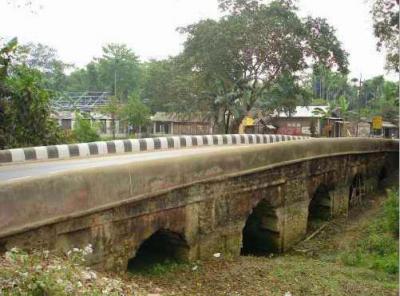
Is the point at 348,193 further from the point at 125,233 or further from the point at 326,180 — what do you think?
the point at 125,233

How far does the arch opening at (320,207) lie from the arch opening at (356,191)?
1.63 meters

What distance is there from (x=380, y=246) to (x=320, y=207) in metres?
3.73

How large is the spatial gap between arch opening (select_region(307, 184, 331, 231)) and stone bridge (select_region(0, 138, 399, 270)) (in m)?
0.03

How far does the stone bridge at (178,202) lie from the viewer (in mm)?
5637

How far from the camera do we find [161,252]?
8.66 metres

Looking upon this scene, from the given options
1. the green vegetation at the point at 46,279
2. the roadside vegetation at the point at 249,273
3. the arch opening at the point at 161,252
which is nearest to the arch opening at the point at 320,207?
the roadside vegetation at the point at 249,273

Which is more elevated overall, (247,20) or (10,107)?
(247,20)

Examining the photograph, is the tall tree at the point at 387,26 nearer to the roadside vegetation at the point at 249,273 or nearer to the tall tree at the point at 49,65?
the roadside vegetation at the point at 249,273

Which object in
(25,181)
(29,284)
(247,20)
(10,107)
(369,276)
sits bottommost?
(369,276)

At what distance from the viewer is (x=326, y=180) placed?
13070 millimetres

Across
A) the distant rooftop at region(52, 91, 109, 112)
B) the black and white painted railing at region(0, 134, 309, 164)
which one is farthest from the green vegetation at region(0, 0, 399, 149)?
the distant rooftop at region(52, 91, 109, 112)

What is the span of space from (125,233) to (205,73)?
665 inches

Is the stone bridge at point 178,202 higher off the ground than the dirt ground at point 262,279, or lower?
higher

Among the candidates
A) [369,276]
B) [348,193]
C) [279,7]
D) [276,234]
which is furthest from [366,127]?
[369,276]
